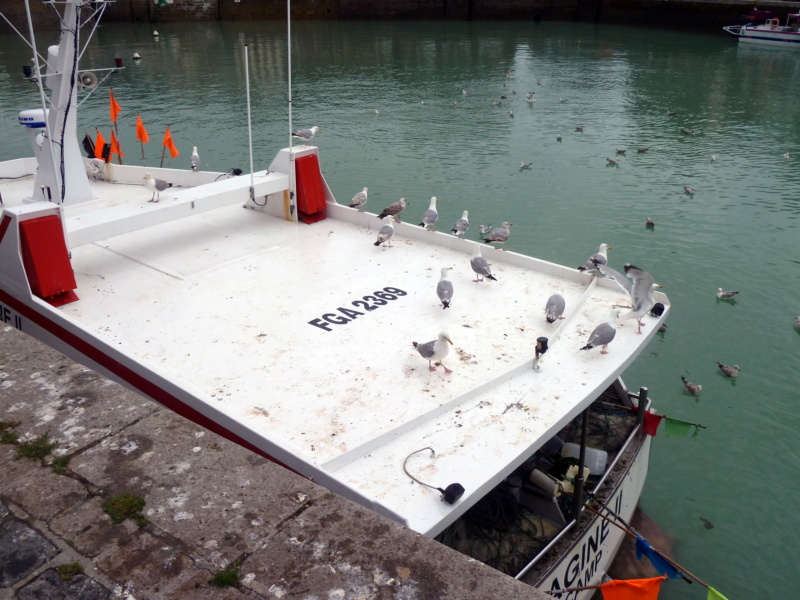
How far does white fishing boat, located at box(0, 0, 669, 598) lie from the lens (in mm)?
6145

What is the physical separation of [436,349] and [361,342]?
42.5 inches

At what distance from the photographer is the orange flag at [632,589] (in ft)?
20.9

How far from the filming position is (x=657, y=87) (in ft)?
117

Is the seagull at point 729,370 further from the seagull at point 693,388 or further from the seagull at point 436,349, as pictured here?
the seagull at point 436,349

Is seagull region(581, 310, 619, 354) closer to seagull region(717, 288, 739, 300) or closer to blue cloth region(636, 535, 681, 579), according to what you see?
blue cloth region(636, 535, 681, 579)

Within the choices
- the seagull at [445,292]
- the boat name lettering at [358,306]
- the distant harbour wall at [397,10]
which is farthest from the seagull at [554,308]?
the distant harbour wall at [397,10]

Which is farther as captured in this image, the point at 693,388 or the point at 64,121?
the point at 693,388

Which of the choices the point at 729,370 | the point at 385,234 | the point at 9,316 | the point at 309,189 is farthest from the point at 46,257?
the point at 729,370

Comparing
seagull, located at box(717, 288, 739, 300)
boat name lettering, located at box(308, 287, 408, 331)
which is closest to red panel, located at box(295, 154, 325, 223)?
boat name lettering, located at box(308, 287, 408, 331)

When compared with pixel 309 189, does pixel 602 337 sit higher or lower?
lower

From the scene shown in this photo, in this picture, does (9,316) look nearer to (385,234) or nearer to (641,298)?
(385,234)

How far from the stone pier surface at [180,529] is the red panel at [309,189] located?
730 cm

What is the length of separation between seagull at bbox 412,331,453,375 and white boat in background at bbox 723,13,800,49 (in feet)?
167

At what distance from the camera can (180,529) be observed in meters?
3.52
